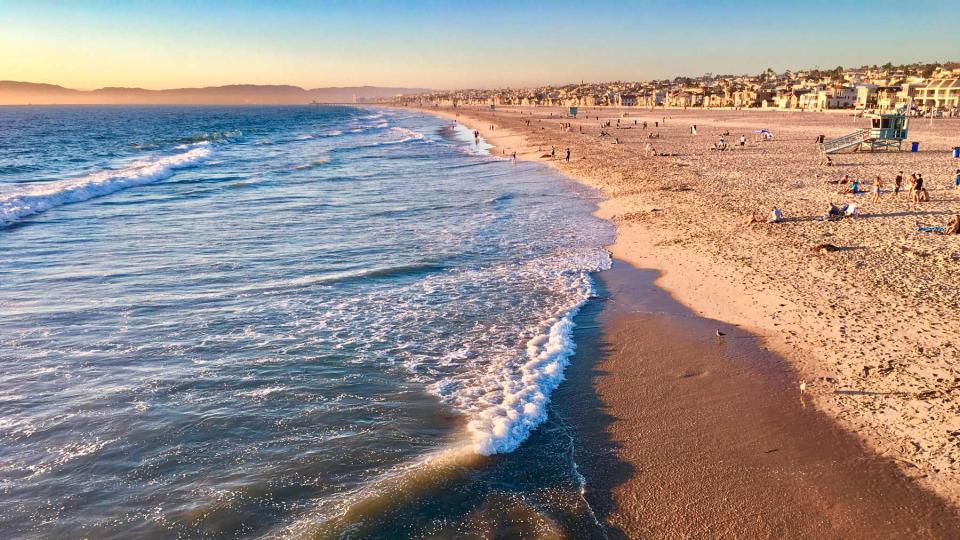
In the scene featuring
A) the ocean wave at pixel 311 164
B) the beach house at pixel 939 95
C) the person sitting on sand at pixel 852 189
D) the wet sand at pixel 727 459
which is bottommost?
the wet sand at pixel 727 459

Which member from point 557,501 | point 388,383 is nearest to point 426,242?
point 388,383

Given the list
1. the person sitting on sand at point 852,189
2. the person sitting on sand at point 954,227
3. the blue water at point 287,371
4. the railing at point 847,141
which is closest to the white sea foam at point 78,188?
the blue water at point 287,371

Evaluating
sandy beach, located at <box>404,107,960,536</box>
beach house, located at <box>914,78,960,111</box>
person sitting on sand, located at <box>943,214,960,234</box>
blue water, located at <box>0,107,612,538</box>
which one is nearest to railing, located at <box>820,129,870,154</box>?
sandy beach, located at <box>404,107,960,536</box>

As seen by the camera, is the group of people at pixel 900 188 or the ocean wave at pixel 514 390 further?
the group of people at pixel 900 188

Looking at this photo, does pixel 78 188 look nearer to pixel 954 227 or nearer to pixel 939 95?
pixel 954 227

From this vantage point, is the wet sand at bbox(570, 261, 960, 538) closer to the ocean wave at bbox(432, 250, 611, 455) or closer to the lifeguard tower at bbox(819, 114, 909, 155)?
the ocean wave at bbox(432, 250, 611, 455)

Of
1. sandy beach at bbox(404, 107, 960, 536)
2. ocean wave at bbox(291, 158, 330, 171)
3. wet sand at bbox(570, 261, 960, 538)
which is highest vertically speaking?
ocean wave at bbox(291, 158, 330, 171)

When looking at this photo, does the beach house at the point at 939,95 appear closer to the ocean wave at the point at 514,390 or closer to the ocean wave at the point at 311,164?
the ocean wave at the point at 311,164
